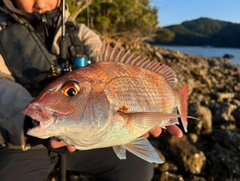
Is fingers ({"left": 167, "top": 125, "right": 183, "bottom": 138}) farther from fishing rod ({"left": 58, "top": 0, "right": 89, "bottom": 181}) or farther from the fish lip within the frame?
the fish lip

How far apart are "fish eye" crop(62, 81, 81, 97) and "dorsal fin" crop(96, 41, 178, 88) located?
0.38 meters

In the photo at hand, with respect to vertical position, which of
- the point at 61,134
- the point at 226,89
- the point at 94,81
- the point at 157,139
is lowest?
the point at 226,89

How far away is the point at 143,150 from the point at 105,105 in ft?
1.30

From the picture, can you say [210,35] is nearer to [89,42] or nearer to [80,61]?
[89,42]

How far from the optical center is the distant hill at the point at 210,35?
83.5 meters

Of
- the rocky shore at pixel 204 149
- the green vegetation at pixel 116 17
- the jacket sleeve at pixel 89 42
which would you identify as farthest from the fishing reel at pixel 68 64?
the green vegetation at pixel 116 17

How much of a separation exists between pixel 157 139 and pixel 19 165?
2261mm

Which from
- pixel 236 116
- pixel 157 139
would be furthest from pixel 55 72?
pixel 236 116

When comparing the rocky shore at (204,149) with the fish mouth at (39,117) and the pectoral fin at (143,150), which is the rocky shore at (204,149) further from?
the fish mouth at (39,117)

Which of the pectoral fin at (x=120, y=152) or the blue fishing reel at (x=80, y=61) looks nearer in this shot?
the pectoral fin at (x=120, y=152)

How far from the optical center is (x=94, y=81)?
4.93ft

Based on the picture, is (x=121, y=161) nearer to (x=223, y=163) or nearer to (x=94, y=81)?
(x=94, y=81)

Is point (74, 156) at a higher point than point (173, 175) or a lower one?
higher

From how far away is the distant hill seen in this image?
83500 mm
